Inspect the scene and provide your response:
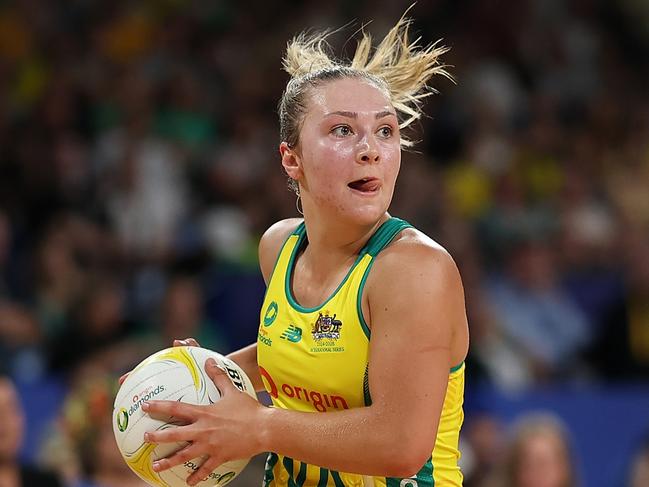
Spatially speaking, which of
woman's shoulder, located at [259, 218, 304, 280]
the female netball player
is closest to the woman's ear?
the female netball player

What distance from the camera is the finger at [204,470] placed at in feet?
10.2

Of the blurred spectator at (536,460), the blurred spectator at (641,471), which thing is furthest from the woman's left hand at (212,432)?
the blurred spectator at (641,471)

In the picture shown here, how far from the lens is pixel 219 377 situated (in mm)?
3236

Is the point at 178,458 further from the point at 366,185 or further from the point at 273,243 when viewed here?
the point at 273,243

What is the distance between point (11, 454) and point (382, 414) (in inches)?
106

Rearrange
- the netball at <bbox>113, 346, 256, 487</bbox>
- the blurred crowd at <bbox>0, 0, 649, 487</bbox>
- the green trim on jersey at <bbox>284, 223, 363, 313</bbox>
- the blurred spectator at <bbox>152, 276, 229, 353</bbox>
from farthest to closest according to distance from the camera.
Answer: the blurred crowd at <bbox>0, 0, 649, 487</bbox>
the blurred spectator at <bbox>152, 276, 229, 353</bbox>
the green trim on jersey at <bbox>284, 223, 363, 313</bbox>
the netball at <bbox>113, 346, 256, 487</bbox>

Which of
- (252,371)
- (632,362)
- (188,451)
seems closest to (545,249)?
(632,362)

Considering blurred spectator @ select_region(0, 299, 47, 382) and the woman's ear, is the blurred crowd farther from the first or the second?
the woman's ear

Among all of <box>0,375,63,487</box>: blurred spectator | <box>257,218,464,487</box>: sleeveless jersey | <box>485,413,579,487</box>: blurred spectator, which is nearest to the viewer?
<box>257,218,464,487</box>: sleeveless jersey

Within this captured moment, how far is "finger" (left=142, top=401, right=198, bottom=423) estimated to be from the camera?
3102 millimetres

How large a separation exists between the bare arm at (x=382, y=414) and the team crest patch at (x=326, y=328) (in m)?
0.15

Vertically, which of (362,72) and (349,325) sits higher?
(362,72)

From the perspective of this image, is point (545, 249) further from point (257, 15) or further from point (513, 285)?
point (257, 15)

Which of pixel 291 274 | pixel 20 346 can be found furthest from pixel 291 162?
pixel 20 346
